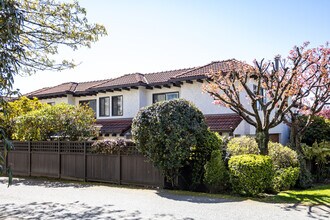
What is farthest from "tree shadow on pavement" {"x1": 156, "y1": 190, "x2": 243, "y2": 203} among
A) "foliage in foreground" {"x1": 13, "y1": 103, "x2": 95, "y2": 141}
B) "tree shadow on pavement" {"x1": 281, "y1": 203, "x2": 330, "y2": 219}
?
"foliage in foreground" {"x1": 13, "y1": 103, "x2": 95, "y2": 141}

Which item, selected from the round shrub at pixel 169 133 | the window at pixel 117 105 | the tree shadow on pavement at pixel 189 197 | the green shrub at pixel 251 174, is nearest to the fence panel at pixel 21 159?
the round shrub at pixel 169 133

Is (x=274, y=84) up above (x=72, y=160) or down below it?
above

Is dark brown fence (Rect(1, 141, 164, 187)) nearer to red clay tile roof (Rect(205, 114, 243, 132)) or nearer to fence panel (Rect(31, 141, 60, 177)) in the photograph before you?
fence panel (Rect(31, 141, 60, 177))

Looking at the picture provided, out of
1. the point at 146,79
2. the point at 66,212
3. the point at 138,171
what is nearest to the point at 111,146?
the point at 138,171

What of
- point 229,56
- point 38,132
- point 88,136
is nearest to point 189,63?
point 229,56

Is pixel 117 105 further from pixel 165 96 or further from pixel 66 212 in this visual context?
pixel 66 212

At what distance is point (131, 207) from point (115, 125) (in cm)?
1540

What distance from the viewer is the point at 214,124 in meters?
19.9

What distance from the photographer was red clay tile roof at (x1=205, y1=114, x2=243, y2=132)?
1906 centimetres

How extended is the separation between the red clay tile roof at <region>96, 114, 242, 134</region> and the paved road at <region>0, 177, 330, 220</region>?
783 cm

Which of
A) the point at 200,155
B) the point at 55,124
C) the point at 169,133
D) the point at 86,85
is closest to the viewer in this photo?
the point at 169,133

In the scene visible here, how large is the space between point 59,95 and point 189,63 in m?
11.4

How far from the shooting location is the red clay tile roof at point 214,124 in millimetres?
19205

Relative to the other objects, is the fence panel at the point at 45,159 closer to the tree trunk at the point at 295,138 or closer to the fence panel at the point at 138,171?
the fence panel at the point at 138,171
